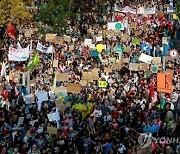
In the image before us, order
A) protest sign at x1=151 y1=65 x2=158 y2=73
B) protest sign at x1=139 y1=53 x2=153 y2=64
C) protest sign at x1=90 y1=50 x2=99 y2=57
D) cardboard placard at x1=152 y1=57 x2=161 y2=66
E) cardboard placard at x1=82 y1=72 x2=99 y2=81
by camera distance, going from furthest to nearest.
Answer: protest sign at x1=90 y1=50 x2=99 y2=57
protest sign at x1=139 y1=53 x2=153 y2=64
cardboard placard at x1=152 y1=57 x2=161 y2=66
protest sign at x1=151 y1=65 x2=158 y2=73
cardboard placard at x1=82 y1=72 x2=99 y2=81

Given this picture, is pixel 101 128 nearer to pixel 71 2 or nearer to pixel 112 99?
pixel 112 99

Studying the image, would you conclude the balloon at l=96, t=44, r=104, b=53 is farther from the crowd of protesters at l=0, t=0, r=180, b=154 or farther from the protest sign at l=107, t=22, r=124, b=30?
the protest sign at l=107, t=22, r=124, b=30

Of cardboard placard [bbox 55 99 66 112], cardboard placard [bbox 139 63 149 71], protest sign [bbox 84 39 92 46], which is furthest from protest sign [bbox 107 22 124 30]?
cardboard placard [bbox 55 99 66 112]

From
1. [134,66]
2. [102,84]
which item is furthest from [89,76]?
[134,66]

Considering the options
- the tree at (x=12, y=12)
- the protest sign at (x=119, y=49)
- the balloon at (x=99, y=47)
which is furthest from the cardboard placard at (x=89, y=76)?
the tree at (x=12, y=12)

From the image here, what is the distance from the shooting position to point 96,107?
880 inches

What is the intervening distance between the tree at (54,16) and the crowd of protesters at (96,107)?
127 cm

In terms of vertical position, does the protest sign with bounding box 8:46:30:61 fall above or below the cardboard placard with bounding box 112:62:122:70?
above

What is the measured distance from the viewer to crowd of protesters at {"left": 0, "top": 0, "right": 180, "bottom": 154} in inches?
772

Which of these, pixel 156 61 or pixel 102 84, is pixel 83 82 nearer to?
pixel 102 84

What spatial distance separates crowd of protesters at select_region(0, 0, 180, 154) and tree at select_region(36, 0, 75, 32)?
1.27 metres

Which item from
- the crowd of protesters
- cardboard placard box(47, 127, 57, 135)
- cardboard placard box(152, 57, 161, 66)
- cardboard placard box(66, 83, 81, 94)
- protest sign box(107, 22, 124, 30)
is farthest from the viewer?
protest sign box(107, 22, 124, 30)

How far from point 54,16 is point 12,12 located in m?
→ 2.94

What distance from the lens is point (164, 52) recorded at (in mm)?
29250
